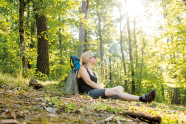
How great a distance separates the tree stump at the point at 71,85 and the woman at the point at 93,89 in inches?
6.9

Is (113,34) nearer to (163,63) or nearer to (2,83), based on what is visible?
(163,63)

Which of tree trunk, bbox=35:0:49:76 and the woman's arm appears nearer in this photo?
the woman's arm

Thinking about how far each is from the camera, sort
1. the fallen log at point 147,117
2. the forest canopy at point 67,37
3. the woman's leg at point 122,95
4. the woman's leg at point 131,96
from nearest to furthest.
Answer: the fallen log at point 147,117, the woman's leg at point 131,96, the woman's leg at point 122,95, the forest canopy at point 67,37

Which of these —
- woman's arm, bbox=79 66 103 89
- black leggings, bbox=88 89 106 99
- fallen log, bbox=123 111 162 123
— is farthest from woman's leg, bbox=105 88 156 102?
fallen log, bbox=123 111 162 123

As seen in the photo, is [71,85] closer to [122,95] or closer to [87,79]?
[87,79]

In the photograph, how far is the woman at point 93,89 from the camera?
13.5 ft

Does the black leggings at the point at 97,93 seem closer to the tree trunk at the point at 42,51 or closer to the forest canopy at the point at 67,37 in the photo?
the forest canopy at the point at 67,37

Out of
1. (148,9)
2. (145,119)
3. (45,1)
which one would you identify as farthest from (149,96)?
(148,9)

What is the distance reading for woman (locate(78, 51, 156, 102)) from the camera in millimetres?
4116

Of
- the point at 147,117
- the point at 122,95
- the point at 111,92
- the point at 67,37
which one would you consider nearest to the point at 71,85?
the point at 111,92

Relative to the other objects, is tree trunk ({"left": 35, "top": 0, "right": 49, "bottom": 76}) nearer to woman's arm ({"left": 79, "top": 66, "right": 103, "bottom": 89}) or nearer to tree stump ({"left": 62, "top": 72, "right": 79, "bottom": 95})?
tree stump ({"left": 62, "top": 72, "right": 79, "bottom": 95})

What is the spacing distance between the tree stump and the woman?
0.58 feet

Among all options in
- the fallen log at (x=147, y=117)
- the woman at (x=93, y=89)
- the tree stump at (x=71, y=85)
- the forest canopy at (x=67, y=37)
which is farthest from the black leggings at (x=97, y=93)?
the forest canopy at (x=67, y=37)

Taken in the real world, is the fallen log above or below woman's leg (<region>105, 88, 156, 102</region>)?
above
